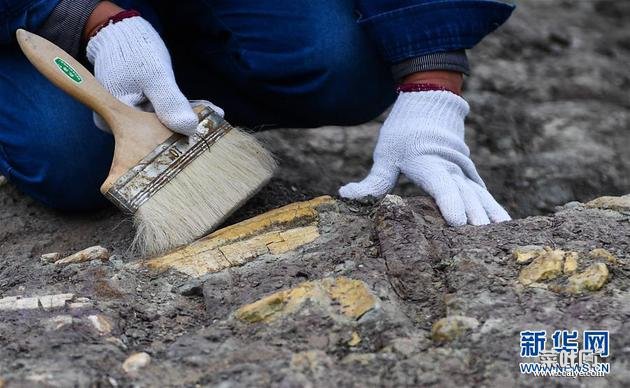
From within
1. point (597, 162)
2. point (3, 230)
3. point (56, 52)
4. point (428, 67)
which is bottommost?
point (597, 162)

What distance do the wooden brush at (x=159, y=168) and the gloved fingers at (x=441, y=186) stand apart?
13.9 inches

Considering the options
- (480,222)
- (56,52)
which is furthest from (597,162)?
(56,52)

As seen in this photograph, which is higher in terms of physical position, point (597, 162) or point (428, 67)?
point (428, 67)

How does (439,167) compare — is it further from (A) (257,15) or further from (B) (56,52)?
(B) (56,52)

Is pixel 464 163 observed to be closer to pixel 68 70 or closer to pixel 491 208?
pixel 491 208

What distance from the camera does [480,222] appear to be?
74.4 inches

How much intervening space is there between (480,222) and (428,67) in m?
0.39

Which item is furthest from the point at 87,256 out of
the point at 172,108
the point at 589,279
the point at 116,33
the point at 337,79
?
the point at 589,279

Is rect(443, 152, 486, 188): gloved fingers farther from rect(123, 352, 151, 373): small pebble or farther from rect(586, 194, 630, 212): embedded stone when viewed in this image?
rect(123, 352, 151, 373): small pebble

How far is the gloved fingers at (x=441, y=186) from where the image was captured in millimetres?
1881

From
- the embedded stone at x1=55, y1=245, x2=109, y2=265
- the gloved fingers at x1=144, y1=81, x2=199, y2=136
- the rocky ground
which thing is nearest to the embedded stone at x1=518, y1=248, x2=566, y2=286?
the rocky ground

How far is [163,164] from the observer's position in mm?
1819

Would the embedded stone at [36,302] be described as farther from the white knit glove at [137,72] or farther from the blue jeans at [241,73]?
the blue jeans at [241,73]

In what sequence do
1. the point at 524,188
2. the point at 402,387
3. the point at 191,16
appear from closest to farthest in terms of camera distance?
the point at 402,387, the point at 191,16, the point at 524,188
